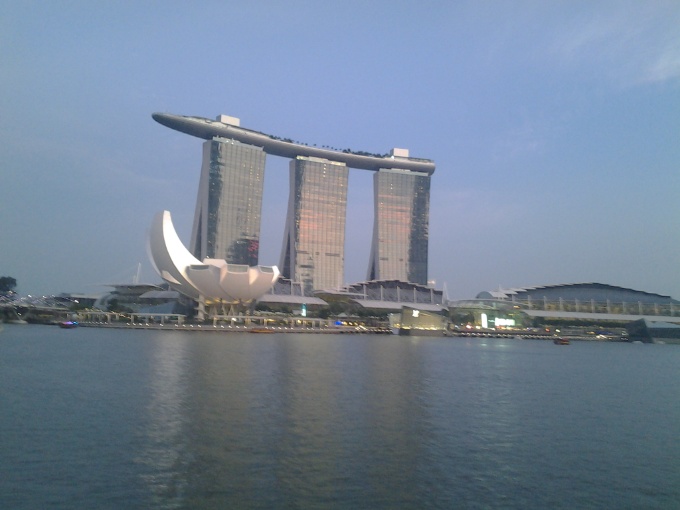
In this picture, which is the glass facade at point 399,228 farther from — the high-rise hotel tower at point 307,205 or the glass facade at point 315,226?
the glass facade at point 315,226

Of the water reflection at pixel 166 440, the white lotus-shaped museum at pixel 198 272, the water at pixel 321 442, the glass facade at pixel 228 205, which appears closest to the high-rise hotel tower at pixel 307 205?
the glass facade at pixel 228 205

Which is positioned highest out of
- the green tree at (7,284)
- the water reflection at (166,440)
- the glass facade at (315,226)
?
the glass facade at (315,226)

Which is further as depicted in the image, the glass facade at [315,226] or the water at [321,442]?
the glass facade at [315,226]

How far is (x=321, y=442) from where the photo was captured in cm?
895

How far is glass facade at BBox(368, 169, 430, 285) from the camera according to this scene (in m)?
85.7

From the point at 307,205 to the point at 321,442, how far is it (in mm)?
75037

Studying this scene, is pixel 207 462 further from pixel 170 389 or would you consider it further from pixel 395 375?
pixel 395 375

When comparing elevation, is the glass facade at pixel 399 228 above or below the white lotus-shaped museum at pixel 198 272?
above

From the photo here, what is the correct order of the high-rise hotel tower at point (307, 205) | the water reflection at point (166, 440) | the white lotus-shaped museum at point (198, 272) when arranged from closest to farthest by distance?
the water reflection at point (166, 440) < the white lotus-shaped museum at point (198, 272) < the high-rise hotel tower at point (307, 205)

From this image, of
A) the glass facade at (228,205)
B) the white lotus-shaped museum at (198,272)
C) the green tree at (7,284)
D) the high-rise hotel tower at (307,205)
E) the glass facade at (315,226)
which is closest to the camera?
the white lotus-shaped museum at (198,272)

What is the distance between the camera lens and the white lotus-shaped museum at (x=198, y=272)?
167 feet

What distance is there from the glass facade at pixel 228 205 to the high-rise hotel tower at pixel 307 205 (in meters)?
0.13

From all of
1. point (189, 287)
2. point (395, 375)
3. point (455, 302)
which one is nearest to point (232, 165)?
point (189, 287)

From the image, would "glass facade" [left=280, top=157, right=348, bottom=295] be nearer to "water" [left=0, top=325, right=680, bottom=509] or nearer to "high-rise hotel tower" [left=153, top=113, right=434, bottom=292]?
"high-rise hotel tower" [left=153, top=113, right=434, bottom=292]
